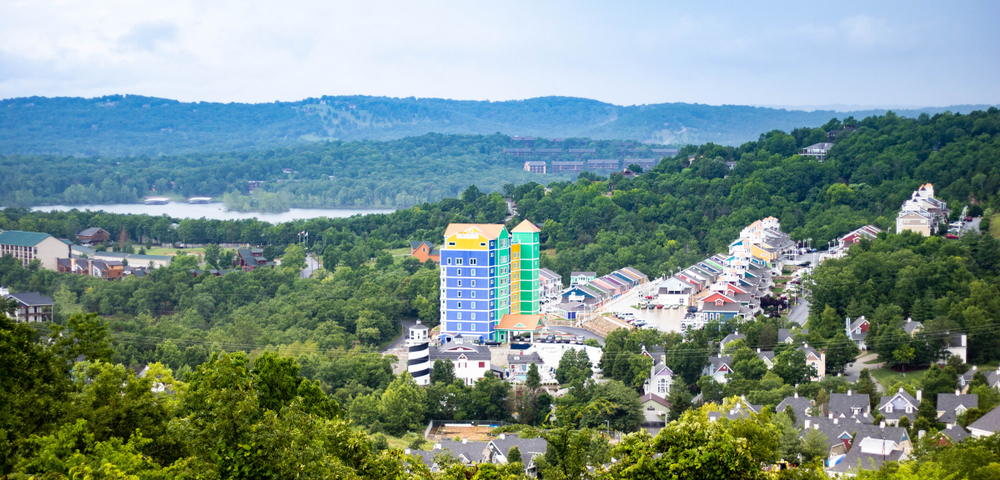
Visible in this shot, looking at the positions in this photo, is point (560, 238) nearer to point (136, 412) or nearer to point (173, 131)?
point (136, 412)

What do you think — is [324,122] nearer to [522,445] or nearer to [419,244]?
[419,244]

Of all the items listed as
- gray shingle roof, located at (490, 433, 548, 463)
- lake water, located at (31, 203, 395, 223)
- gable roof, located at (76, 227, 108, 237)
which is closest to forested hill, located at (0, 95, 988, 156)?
lake water, located at (31, 203, 395, 223)

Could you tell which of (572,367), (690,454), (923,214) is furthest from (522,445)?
(923,214)

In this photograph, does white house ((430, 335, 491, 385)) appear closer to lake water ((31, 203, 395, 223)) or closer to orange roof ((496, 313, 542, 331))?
orange roof ((496, 313, 542, 331))

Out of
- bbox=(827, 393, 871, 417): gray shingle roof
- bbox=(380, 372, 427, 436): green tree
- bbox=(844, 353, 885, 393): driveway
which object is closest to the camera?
bbox=(827, 393, 871, 417): gray shingle roof

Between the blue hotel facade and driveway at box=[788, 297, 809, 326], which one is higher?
the blue hotel facade
